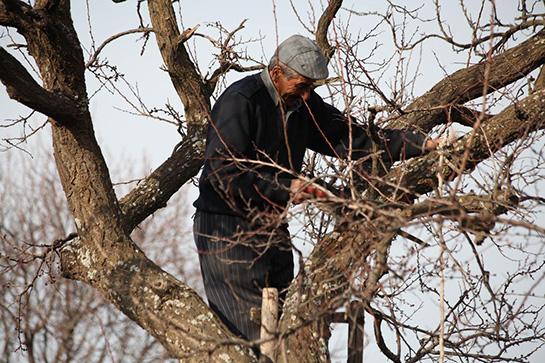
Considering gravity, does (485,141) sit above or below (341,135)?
below

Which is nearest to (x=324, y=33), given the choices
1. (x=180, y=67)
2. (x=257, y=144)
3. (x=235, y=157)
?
(x=180, y=67)

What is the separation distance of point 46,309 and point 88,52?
678 centimetres

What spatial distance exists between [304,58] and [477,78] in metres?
2.17

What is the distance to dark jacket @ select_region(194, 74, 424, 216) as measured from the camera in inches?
124

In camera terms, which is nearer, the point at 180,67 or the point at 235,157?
the point at 235,157

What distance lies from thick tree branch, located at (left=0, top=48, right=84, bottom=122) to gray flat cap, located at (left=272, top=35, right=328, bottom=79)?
4.13ft

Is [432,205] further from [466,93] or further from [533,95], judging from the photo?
[466,93]

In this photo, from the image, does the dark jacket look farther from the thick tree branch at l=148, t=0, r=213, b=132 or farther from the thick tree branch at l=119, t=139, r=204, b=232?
the thick tree branch at l=148, t=0, r=213, b=132

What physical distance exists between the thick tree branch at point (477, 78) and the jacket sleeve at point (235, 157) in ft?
6.12

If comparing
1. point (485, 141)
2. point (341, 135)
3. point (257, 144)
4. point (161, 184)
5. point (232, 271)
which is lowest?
point (232, 271)

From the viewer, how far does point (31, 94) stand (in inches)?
137

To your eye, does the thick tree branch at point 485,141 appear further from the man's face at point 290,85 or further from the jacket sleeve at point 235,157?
the jacket sleeve at point 235,157

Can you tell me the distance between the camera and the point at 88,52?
211 inches

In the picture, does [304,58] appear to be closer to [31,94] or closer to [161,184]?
[31,94]
